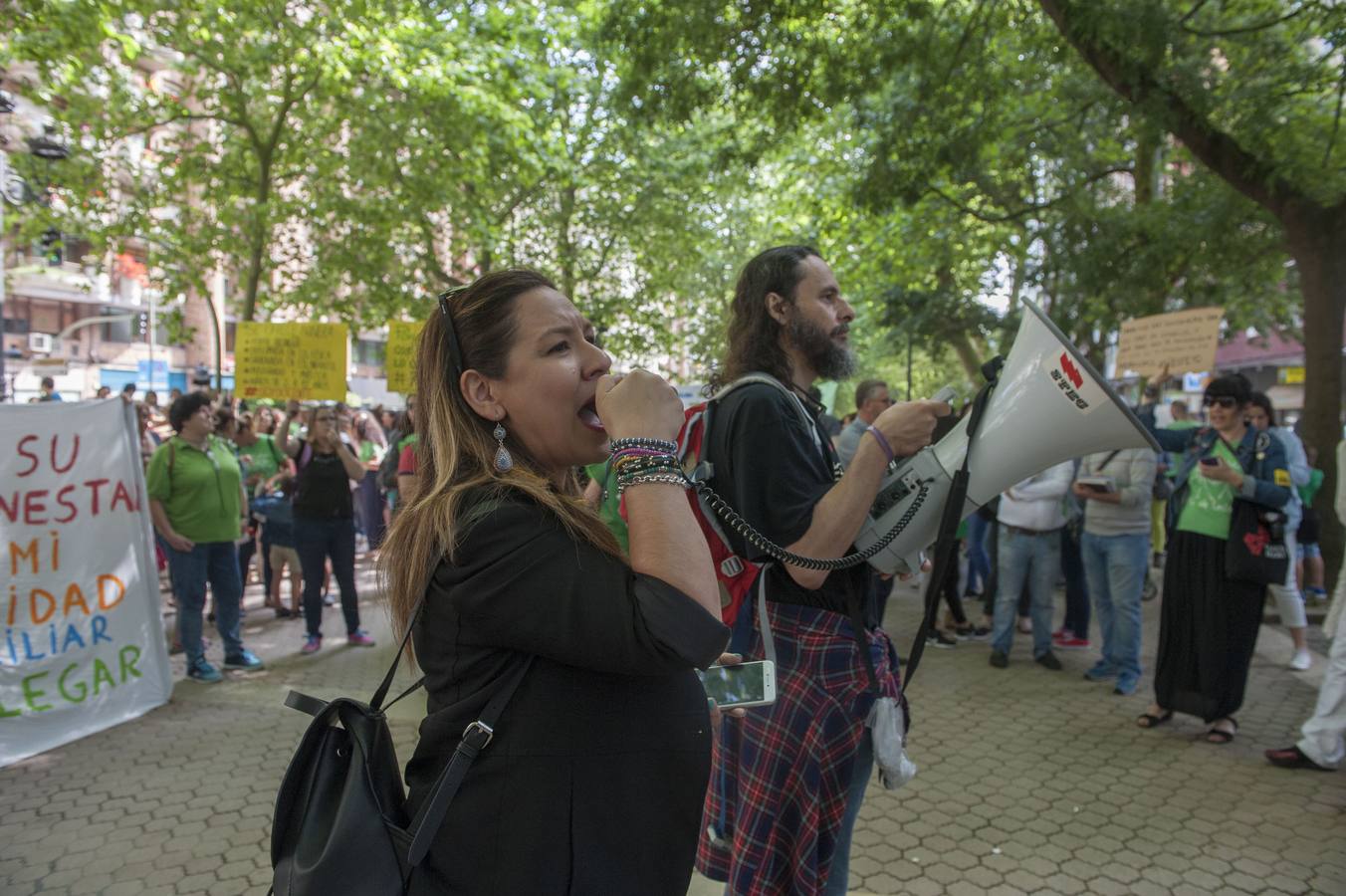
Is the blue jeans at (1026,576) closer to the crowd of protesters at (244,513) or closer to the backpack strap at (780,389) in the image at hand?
the crowd of protesters at (244,513)

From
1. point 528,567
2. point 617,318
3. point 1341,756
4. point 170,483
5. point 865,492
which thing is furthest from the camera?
point 617,318

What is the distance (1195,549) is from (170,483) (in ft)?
21.5

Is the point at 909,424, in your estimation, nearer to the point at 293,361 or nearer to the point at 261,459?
the point at 261,459

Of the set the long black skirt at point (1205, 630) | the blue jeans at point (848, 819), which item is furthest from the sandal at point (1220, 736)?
the blue jeans at point (848, 819)

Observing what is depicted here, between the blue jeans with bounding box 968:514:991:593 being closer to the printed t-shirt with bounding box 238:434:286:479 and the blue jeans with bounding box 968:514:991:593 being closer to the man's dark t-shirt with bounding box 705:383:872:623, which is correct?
the printed t-shirt with bounding box 238:434:286:479

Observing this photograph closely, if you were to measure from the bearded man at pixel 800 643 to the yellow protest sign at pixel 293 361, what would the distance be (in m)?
Result: 7.75

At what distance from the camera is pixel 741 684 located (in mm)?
1825

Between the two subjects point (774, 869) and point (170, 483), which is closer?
point (774, 869)

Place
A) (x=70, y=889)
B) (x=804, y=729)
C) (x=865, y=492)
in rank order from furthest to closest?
(x=70, y=889) → (x=804, y=729) → (x=865, y=492)

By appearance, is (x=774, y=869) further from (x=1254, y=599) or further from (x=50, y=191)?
(x=50, y=191)

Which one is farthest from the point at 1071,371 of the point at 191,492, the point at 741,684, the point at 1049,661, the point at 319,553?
the point at 319,553

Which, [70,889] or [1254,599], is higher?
[1254,599]

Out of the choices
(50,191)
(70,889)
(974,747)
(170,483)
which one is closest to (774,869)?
(70,889)

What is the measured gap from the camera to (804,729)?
217 cm
